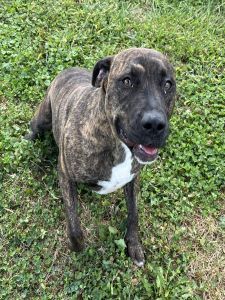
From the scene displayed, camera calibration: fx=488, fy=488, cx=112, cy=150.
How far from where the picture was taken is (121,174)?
3.68 m

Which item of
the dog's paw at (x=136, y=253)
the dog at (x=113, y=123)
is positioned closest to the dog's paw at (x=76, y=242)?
the dog at (x=113, y=123)

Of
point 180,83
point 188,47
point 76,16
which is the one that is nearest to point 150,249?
point 180,83

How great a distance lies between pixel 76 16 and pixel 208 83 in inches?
71.7

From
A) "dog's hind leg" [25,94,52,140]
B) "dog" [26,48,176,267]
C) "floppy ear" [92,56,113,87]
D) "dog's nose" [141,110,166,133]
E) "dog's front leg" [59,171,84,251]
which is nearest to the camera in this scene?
"dog's nose" [141,110,166,133]

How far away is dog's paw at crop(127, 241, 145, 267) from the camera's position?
4.14m

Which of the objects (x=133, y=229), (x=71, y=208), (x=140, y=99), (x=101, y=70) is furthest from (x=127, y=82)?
(x=133, y=229)

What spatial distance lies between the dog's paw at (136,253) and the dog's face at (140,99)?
111 cm

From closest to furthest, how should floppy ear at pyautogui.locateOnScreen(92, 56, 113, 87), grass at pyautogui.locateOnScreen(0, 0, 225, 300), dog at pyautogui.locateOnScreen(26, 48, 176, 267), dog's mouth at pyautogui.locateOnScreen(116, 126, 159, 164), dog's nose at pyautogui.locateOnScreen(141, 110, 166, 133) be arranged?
dog's nose at pyautogui.locateOnScreen(141, 110, 166, 133) < dog at pyautogui.locateOnScreen(26, 48, 176, 267) < dog's mouth at pyautogui.locateOnScreen(116, 126, 159, 164) < floppy ear at pyautogui.locateOnScreen(92, 56, 113, 87) < grass at pyautogui.locateOnScreen(0, 0, 225, 300)

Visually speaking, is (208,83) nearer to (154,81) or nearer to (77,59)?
(77,59)

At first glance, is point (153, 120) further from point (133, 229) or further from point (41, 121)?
point (41, 121)

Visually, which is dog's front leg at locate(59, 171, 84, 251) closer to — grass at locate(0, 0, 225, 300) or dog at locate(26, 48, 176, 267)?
dog at locate(26, 48, 176, 267)

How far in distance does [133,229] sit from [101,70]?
142 centimetres

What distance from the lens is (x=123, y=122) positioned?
3.22m

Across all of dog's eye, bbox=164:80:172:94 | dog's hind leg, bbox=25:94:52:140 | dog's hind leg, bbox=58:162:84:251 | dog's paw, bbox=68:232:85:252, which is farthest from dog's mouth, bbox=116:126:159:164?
dog's hind leg, bbox=25:94:52:140
